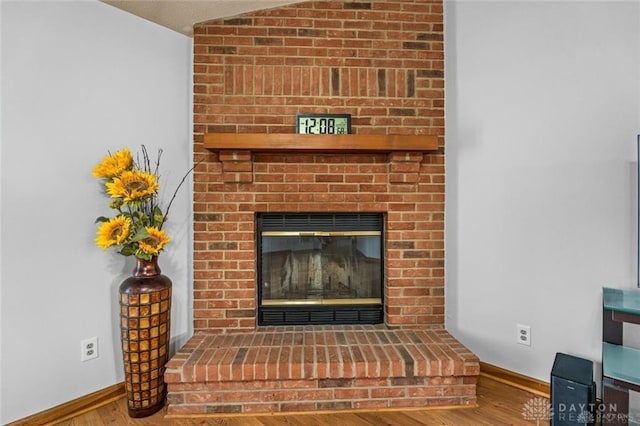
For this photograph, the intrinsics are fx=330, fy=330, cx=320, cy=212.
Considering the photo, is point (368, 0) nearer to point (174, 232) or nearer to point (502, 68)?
point (502, 68)

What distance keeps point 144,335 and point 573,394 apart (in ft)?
6.49

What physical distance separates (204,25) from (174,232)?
1.33 metres

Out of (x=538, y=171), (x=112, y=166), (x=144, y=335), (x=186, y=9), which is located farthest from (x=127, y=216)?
(x=538, y=171)

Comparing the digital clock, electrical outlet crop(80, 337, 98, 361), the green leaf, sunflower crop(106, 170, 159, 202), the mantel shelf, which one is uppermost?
the digital clock

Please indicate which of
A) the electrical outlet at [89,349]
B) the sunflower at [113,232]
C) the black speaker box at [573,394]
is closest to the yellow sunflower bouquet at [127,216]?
the sunflower at [113,232]

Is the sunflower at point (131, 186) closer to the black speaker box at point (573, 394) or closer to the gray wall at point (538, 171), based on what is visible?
the gray wall at point (538, 171)

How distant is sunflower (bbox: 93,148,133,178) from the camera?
5.36 ft

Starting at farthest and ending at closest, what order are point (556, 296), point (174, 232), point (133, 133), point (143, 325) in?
1. point (174, 232)
2. point (133, 133)
3. point (556, 296)
4. point (143, 325)

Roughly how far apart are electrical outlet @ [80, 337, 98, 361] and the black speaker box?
2.28m

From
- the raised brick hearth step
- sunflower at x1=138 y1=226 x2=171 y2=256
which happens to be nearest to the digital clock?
sunflower at x1=138 y1=226 x2=171 y2=256

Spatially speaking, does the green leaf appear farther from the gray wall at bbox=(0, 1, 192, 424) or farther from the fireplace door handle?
the fireplace door handle

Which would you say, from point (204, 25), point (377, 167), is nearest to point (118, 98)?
point (204, 25)

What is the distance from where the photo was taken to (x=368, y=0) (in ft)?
7.03

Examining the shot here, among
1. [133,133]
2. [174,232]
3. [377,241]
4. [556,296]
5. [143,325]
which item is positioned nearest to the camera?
[143,325]
